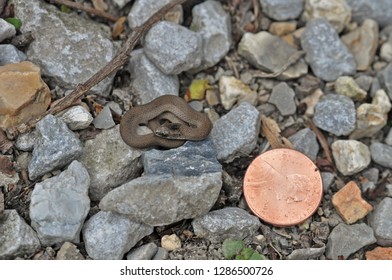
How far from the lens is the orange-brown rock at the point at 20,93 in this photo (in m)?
5.73

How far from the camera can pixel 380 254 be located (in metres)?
5.82

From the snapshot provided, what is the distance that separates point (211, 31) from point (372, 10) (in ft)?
6.75

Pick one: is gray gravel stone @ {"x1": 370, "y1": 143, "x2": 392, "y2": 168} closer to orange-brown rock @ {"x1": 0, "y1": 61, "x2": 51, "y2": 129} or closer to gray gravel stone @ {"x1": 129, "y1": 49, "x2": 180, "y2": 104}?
gray gravel stone @ {"x1": 129, "y1": 49, "x2": 180, "y2": 104}

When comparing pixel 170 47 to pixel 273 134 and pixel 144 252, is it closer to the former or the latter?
pixel 273 134

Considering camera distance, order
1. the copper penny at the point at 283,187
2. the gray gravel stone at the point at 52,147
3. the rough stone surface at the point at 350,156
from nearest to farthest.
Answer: the gray gravel stone at the point at 52,147, the copper penny at the point at 283,187, the rough stone surface at the point at 350,156

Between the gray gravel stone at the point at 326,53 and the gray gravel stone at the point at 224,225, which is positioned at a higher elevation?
the gray gravel stone at the point at 326,53

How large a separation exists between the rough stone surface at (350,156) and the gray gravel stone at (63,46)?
8.54 feet

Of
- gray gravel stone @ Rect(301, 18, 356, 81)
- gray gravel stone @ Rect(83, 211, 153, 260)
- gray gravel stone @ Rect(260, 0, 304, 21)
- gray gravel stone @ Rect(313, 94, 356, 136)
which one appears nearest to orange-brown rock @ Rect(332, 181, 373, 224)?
gray gravel stone @ Rect(313, 94, 356, 136)

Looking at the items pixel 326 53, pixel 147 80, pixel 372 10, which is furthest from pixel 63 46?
pixel 372 10

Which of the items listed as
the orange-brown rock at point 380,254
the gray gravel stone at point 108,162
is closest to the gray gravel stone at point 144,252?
the gray gravel stone at point 108,162

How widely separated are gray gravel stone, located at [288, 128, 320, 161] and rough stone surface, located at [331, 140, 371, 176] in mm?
230

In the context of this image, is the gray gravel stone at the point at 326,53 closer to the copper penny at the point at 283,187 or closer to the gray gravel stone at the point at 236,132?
the gray gravel stone at the point at 236,132

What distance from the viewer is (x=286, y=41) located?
7.00 meters

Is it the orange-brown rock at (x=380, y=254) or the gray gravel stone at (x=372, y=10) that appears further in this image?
the gray gravel stone at (x=372, y=10)
